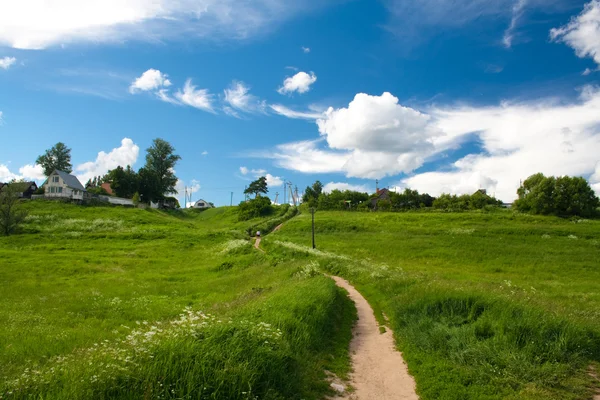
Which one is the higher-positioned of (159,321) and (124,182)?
(124,182)

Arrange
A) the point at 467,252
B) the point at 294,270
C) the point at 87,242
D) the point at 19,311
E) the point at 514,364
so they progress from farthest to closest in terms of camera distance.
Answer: the point at 87,242 → the point at 467,252 → the point at 294,270 → the point at 19,311 → the point at 514,364

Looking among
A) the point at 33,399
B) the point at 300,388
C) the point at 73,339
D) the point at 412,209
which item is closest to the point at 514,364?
the point at 300,388

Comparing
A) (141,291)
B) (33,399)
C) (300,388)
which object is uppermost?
(33,399)

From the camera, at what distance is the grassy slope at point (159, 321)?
20.3 feet

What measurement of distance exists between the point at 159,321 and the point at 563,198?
86.3 meters

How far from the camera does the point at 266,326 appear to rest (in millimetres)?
9266

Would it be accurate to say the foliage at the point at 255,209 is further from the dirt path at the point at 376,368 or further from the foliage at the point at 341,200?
the dirt path at the point at 376,368

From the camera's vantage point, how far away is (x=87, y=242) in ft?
156

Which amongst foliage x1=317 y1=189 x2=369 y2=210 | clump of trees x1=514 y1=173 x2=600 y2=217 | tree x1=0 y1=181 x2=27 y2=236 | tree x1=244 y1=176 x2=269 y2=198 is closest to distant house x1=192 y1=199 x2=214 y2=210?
tree x1=244 y1=176 x2=269 y2=198

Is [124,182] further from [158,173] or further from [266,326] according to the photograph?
[266,326]

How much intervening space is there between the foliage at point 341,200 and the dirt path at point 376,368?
91.0 meters

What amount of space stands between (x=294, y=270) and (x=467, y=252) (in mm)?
26256

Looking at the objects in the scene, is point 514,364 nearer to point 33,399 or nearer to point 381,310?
point 381,310

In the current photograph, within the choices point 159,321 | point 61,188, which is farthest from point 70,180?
point 159,321
